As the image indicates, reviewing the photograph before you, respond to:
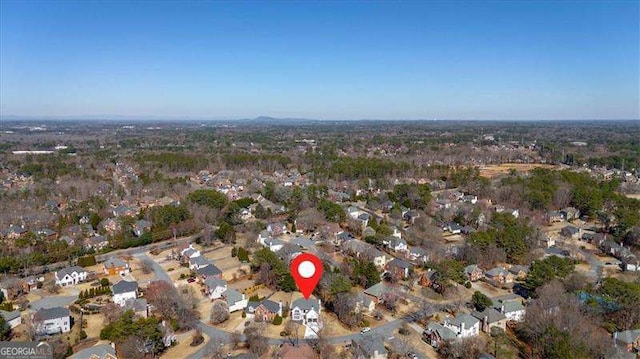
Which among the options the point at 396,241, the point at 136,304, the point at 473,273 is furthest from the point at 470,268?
the point at 136,304

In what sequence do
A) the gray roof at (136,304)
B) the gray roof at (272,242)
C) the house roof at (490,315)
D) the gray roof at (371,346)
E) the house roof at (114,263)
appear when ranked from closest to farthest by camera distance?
1. the gray roof at (371,346)
2. the house roof at (490,315)
3. the gray roof at (136,304)
4. the house roof at (114,263)
5. the gray roof at (272,242)

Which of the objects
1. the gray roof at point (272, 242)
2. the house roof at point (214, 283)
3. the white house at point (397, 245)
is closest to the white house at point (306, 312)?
the house roof at point (214, 283)

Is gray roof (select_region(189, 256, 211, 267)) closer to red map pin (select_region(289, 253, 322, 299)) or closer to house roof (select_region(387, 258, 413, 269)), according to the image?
house roof (select_region(387, 258, 413, 269))

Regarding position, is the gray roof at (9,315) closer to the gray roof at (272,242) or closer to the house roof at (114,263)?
the house roof at (114,263)

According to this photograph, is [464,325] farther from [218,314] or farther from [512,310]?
[218,314]

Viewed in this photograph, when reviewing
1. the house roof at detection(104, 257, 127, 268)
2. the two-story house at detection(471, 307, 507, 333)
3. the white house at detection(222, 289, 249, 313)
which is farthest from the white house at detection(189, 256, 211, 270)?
the two-story house at detection(471, 307, 507, 333)

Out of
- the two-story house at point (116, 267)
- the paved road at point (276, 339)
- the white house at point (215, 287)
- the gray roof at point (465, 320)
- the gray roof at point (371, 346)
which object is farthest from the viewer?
the two-story house at point (116, 267)
